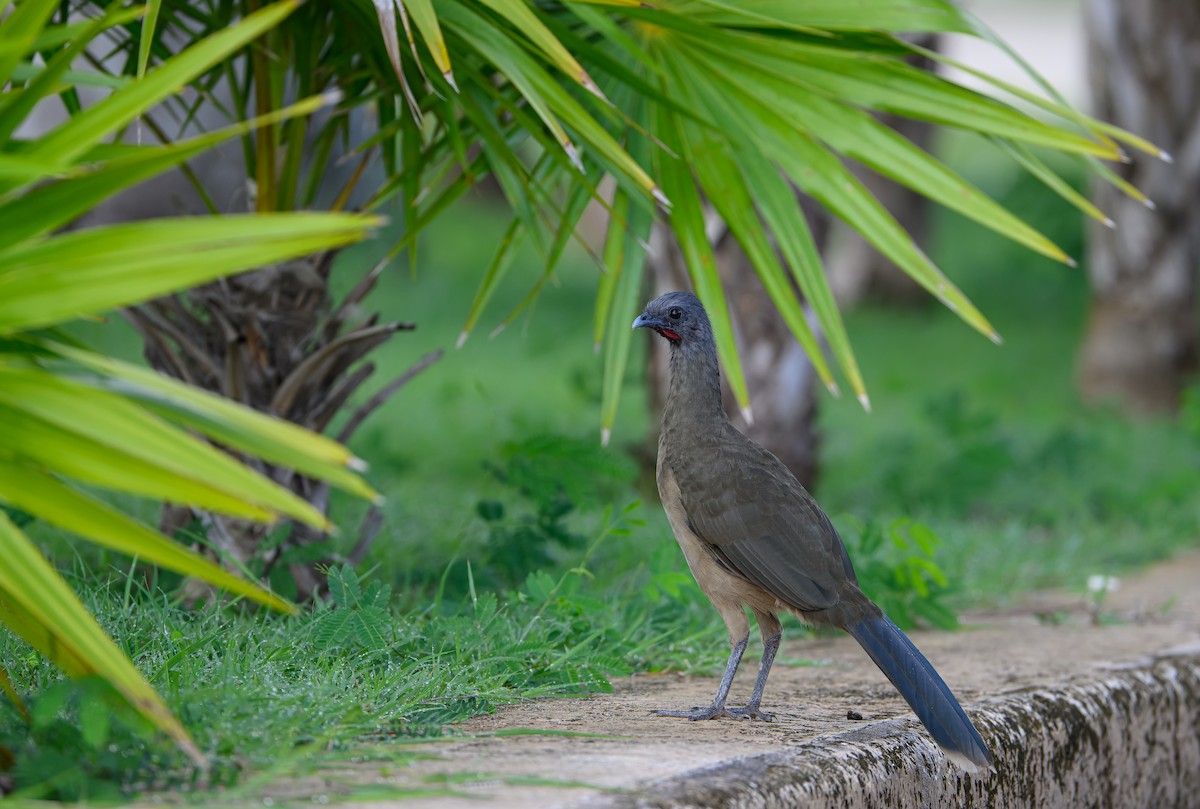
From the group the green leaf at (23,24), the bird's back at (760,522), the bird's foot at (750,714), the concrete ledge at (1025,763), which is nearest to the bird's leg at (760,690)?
the bird's foot at (750,714)

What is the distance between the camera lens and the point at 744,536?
11.0ft

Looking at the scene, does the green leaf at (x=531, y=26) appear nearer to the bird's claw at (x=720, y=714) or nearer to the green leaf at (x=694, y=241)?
the green leaf at (x=694, y=241)

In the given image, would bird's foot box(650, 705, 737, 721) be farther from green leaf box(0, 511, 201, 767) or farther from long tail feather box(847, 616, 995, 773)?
green leaf box(0, 511, 201, 767)

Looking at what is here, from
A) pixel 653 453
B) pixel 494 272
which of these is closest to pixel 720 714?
pixel 494 272

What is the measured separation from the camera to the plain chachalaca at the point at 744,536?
3197 millimetres

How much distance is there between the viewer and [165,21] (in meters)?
3.95

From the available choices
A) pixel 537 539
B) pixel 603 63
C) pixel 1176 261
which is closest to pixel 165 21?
pixel 603 63

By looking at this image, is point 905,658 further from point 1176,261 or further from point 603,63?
point 1176,261

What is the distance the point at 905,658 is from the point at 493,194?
1879cm

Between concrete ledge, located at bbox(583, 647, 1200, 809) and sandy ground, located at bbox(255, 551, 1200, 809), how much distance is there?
8 centimetres

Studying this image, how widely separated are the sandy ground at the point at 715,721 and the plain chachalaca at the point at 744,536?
18 cm

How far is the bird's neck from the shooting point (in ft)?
12.0

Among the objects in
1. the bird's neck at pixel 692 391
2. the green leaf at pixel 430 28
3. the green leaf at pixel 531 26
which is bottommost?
the bird's neck at pixel 692 391

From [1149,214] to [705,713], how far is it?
26.5 feet
